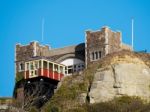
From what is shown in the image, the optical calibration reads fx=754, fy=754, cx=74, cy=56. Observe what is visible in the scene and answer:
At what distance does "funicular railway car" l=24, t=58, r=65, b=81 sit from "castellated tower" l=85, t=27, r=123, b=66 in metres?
3.83

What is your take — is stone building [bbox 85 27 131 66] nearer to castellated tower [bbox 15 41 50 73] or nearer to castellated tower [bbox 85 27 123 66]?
castellated tower [bbox 85 27 123 66]

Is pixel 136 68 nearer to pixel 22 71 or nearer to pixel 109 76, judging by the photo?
pixel 109 76

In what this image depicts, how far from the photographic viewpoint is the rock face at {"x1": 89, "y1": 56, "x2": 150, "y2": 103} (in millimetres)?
73062

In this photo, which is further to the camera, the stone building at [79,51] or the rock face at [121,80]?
the stone building at [79,51]

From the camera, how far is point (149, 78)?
74.7 metres

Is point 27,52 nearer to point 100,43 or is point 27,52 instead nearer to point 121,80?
point 100,43

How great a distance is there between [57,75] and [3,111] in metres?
32.8

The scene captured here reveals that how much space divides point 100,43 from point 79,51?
3.80m

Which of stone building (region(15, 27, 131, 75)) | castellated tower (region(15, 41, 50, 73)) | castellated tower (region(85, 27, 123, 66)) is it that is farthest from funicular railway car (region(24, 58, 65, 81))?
castellated tower (region(85, 27, 123, 66))

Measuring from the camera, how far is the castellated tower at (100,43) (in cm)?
7881

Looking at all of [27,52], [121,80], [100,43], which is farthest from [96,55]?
[27,52]

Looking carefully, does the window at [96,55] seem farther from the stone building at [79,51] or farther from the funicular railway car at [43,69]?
the funicular railway car at [43,69]

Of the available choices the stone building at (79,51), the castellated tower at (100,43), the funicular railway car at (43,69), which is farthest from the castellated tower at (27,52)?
the castellated tower at (100,43)

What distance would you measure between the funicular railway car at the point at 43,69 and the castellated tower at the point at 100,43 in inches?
151
